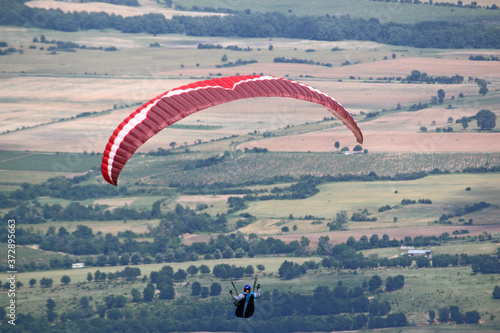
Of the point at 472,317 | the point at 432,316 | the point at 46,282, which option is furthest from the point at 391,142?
the point at 46,282

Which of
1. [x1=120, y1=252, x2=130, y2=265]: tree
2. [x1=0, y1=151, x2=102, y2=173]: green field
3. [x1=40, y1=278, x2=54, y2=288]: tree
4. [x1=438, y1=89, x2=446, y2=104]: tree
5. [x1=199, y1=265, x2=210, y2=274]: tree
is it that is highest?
[x1=438, y1=89, x2=446, y2=104]: tree

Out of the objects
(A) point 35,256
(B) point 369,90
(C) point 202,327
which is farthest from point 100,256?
(B) point 369,90

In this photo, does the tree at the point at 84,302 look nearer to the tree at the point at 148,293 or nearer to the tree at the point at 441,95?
the tree at the point at 148,293

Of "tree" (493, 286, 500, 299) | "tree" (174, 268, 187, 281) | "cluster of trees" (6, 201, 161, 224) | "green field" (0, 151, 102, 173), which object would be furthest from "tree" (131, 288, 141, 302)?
"green field" (0, 151, 102, 173)

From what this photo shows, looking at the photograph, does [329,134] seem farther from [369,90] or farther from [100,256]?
[100,256]

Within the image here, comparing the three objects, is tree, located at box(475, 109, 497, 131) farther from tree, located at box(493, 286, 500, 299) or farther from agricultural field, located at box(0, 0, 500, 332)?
tree, located at box(493, 286, 500, 299)

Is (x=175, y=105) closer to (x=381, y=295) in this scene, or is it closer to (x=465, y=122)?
(x=381, y=295)

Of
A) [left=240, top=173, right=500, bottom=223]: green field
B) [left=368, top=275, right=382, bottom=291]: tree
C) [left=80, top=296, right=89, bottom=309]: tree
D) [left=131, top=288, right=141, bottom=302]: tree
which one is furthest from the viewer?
[left=240, top=173, right=500, bottom=223]: green field
